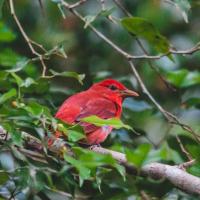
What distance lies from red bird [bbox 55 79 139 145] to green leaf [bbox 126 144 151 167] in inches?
79.4

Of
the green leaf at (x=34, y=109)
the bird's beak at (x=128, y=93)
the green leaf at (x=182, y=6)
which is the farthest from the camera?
the bird's beak at (x=128, y=93)

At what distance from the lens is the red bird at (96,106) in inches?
239

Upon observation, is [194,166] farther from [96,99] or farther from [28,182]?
[96,99]

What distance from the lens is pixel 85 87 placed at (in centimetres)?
674

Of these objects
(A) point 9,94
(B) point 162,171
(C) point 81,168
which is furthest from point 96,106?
(C) point 81,168

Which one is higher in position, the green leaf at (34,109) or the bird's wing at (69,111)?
the green leaf at (34,109)

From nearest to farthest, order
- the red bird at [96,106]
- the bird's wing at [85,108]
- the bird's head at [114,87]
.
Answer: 1. the red bird at [96,106]
2. the bird's wing at [85,108]
3. the bird's head at [114,87]

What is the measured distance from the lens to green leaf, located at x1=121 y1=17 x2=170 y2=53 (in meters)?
5.35

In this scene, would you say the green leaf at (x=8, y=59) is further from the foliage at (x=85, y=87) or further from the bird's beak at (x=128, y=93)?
the bird's beak at (x=128, y=93)

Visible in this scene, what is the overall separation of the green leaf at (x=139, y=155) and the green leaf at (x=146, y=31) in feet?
6.12

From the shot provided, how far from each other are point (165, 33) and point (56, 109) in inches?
118

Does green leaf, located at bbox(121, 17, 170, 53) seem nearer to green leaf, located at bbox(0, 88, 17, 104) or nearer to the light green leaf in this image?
the light green leaf

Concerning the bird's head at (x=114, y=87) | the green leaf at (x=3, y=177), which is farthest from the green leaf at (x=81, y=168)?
the bird's head at (x=114, y=87)

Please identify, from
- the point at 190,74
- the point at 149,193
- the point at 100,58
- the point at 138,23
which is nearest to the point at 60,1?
the point at 138,23
